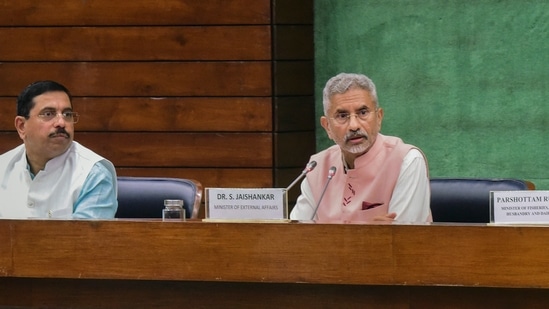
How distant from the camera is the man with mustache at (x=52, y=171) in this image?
12.6ft

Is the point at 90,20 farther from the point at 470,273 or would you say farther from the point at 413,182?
the point at 470,273

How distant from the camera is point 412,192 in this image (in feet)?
12.2

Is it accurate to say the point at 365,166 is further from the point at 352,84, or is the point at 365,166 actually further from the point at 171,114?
the point at 171,114

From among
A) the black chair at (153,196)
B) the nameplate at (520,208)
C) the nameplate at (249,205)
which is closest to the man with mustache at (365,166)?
the black chair at (153,196)

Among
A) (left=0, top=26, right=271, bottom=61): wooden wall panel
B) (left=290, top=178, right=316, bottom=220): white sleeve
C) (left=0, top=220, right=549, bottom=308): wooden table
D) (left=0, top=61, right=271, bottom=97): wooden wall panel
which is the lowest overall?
(left=0, top=220, right=549, bottom=308): wooden table

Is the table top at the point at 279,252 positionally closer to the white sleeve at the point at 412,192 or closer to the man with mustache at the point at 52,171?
the man with mustache at the point at 52,171

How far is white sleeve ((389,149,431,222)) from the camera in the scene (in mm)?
3703

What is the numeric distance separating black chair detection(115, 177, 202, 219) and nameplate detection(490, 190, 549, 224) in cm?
127

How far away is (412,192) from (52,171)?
1.08 meters

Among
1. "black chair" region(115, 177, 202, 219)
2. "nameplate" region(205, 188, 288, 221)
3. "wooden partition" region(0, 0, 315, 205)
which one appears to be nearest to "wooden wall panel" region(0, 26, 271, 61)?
"wooden partition" region(0, 0, 315, 205)

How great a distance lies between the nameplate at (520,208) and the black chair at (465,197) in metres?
0.80

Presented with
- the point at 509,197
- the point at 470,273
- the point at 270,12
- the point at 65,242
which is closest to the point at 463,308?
the point at 470,273

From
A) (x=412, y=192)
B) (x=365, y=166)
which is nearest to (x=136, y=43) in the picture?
(x=365, y=166)

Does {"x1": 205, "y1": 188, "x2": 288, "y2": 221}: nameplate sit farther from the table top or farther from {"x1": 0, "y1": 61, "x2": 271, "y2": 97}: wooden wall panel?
{"x1": 0, "y1": 61, "x2": 271, "y2": 97}: wooden wall panel
